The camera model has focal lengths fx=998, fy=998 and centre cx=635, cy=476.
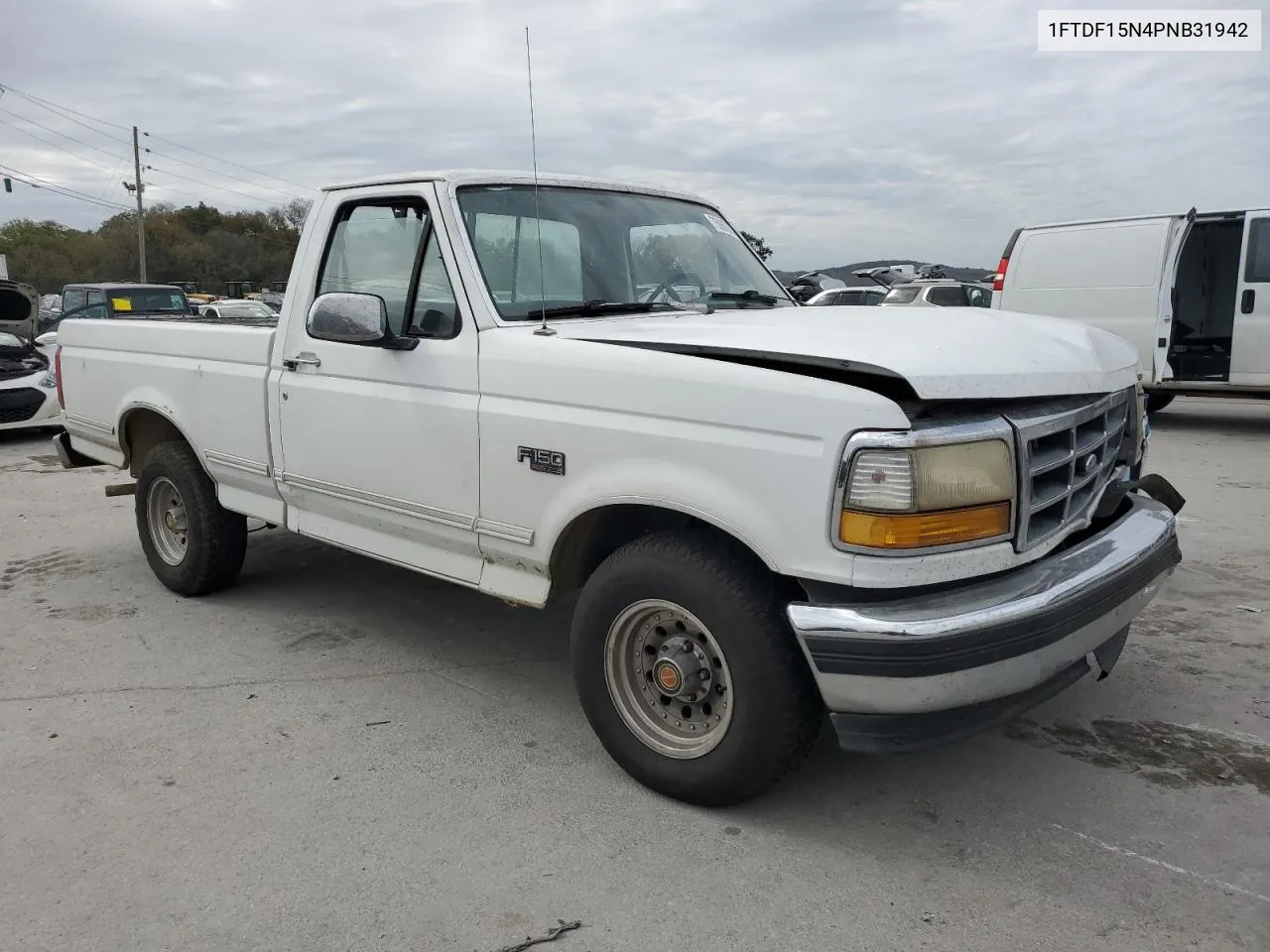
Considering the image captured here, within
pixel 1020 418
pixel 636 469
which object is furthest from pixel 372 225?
pixel 1020 418

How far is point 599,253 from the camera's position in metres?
3.96

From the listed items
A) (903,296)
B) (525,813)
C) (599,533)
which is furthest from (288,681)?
(903,296)

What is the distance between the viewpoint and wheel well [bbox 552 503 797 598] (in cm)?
321

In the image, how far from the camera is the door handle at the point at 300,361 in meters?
4.14

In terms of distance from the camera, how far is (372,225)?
4109 millimetres

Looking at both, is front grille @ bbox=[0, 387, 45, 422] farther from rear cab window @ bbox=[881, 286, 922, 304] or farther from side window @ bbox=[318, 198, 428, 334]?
rear cab window @ bbox=[881, 286, 922, 304]

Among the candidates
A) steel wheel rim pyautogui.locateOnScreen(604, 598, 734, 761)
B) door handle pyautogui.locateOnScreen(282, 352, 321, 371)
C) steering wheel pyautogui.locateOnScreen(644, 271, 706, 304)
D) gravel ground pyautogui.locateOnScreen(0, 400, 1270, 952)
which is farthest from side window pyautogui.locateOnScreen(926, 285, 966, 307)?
steel wheel rim pyautogui.locateOnScreen(604, 598, 734, 761)

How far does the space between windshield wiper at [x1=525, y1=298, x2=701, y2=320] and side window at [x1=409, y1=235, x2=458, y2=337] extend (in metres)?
0.30

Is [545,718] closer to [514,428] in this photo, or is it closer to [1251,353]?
[514,428]

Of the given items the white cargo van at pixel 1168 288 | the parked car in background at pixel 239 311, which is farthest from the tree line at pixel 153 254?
the white cargo van at pixel 1168 288

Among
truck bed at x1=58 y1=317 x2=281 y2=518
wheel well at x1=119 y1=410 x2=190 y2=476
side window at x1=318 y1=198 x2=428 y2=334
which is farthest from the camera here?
wheel well at x1=119 y1=410 x2=190 y2=476

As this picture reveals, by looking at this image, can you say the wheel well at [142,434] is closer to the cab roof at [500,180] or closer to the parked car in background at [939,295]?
the cab roof at [500,180]

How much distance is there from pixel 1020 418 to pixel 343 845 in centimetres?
229

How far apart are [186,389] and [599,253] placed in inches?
91.1
